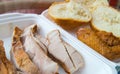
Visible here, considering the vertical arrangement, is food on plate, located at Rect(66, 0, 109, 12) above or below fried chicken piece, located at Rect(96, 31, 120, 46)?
above

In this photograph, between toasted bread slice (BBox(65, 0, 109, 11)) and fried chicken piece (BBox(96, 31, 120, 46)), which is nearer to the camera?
fried chicken piece (BBox(96, 31, 120, 46))

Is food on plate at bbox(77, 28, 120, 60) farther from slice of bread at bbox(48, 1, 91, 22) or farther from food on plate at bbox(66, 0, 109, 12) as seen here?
food on plate at bbox(66, 0, 109, 12)

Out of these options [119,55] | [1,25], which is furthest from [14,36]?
[119,55]

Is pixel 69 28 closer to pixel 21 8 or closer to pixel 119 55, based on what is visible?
pixel 119 55

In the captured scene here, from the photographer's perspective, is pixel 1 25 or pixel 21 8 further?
pixel 21 8

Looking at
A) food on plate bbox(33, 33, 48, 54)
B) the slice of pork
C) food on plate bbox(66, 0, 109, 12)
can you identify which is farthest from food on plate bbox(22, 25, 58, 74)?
food on plate bbox(66, 0, 109, 12)

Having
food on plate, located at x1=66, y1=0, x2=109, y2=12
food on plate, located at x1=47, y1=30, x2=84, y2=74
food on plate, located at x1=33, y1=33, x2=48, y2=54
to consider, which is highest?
food on plate, located at x1=66, y1=0, x2=109, y2=12

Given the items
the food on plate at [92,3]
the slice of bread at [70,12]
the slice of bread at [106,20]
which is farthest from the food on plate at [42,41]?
the food on plate at [92,3]
